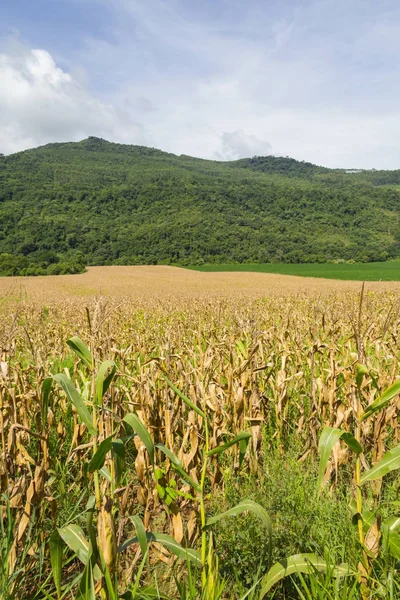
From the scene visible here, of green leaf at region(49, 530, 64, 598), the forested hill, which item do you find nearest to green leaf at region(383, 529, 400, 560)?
green leaf at region(49, 530, 64, 598)

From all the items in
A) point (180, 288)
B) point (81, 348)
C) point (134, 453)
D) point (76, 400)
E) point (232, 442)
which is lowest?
point (180, 288)

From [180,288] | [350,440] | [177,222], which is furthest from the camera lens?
[177,222]

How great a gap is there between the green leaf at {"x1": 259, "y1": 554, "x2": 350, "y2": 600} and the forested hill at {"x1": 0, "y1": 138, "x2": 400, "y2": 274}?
69.3 meters

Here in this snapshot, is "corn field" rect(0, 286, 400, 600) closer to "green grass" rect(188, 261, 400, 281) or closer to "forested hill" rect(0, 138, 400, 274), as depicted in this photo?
"green grass" rect(188, 261, 400, 281)

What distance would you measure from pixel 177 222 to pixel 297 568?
402 feet

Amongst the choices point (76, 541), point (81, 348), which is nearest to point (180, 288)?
point (81, 348)

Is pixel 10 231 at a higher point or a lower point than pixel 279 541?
higher

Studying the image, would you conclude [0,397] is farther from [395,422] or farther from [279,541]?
[395,422]

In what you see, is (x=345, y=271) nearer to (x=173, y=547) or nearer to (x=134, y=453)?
(x=134, y=453)

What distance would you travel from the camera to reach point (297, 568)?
6.90 ft

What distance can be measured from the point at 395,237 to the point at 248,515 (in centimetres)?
12773

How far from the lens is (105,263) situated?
9469 centimetres

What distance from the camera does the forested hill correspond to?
322 feet

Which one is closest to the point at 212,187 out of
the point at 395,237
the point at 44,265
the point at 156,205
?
the point at 156,205
